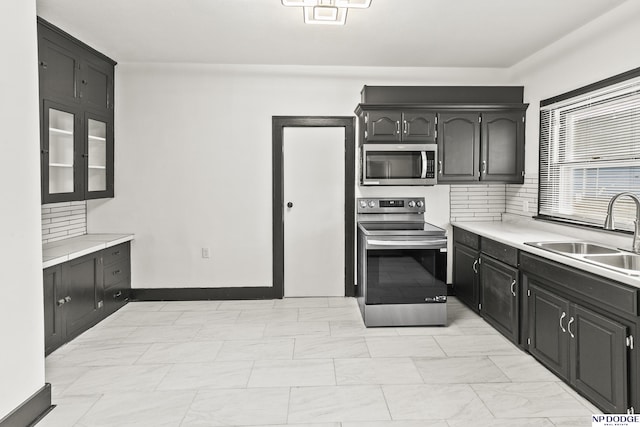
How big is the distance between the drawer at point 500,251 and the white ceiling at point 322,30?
176 centimetres

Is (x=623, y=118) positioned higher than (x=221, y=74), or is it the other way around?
(x=221, y=74)

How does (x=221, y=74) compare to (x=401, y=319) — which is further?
(x=221, y=74)

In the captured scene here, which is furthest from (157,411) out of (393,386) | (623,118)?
(623,118)

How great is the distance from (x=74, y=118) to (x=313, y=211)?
97.5 inches

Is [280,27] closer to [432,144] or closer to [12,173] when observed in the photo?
[432,144]

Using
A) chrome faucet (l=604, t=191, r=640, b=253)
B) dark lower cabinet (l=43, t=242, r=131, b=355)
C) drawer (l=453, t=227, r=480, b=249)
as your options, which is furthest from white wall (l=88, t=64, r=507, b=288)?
chrome faucet (l=604, t=191, r=640, b=253)

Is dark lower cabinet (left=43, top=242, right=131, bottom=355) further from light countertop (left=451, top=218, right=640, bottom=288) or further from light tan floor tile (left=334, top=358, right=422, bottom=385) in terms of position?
light countertop (left=451, top=218, right=640, bottom=288)

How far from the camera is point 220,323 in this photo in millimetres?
4211

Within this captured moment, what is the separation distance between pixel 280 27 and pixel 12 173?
89.5 inches

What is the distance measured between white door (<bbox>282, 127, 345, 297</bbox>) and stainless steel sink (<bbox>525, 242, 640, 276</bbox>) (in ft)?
7.36

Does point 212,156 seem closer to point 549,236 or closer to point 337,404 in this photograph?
point 337,404

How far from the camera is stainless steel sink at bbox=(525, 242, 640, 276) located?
9.11 feet

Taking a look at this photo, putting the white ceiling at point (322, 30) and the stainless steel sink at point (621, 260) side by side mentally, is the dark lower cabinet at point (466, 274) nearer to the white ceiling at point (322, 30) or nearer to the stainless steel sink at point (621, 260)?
the stainless steel sink at point (621, 260)

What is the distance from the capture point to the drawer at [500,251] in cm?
348
